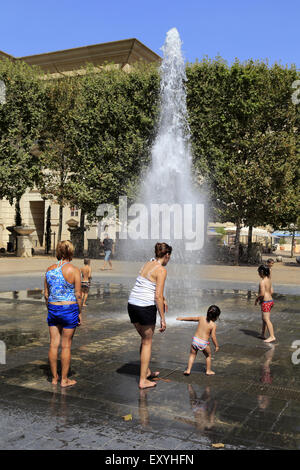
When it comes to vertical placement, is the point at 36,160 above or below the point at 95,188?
above

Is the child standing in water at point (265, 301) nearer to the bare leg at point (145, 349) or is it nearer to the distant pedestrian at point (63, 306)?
the bare leg at point (145, 349)

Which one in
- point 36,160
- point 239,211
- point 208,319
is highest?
point 36,160

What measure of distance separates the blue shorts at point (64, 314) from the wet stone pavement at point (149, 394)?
0.76 m

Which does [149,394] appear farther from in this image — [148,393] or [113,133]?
[113,133]

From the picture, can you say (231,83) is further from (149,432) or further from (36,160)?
(149,432)

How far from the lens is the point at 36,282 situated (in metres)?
17.2

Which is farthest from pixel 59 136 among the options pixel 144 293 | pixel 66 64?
pixel 144 293

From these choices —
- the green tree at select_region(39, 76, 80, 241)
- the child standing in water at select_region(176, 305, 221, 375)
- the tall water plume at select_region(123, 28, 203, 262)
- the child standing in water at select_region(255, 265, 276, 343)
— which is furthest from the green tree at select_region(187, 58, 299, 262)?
the child standing in water at select_region(176, 305, 221, 375)

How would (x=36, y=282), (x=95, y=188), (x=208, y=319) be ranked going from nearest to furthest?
1. (x=208, y=319)
2. (x=36, y=282)
3. (x=95, y=188)

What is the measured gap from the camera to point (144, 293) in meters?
5.36

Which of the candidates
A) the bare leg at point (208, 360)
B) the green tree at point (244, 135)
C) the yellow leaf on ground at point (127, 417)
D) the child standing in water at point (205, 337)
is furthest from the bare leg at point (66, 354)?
the green tree at point (244, 135)

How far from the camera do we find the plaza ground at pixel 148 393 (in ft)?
13.1
